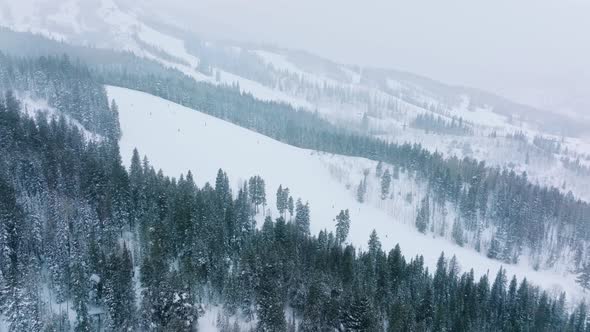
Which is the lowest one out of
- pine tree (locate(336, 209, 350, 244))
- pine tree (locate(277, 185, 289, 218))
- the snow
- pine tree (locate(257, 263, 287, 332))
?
pine tree (locate(336, 209, 350, 244))

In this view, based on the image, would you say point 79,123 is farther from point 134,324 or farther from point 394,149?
point 394,149

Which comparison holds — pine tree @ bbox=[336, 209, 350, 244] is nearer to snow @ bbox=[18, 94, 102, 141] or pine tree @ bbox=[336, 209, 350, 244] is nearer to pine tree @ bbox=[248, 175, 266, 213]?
pine tree @ bbox=[248, 175, 266, 213]

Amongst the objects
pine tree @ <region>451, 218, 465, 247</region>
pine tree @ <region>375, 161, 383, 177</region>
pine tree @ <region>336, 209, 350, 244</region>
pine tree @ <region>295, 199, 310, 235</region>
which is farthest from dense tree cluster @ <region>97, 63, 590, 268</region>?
pine tree @ <region>295, 199, 310, 235</region>

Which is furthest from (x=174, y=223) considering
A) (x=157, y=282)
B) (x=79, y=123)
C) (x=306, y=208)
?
(x=79, y=123)

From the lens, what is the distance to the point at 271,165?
544 ft

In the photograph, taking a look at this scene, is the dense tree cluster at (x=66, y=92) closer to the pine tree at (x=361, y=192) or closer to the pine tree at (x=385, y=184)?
the pine tree at (x=361, y=192)

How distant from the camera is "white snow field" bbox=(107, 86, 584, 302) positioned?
5315 inches

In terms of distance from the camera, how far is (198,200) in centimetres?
9075

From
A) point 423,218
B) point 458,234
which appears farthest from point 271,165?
point 458,234

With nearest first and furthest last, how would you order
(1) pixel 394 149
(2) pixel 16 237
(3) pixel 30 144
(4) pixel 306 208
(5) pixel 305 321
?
(2) pixel 16 237
(5) pixel 305 321
(3) pixel 30 144
(4) pixel 306 208
(1) pixel 394 149

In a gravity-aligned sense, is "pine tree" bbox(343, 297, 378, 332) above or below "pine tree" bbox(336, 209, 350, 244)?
above

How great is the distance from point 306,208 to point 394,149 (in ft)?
276

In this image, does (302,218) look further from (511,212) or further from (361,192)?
(511,212)

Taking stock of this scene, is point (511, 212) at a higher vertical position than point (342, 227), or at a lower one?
higher
